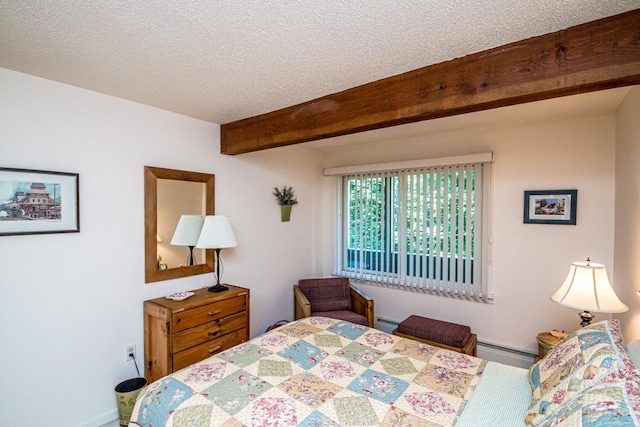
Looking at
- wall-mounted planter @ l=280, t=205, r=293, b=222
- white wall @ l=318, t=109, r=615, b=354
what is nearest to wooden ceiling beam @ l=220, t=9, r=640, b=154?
wall-mounted planter @ l=280, t=205, r=293, b=222

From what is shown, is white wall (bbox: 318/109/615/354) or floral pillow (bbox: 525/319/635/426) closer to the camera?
floral pillow (bbox: 525/319/635/426)

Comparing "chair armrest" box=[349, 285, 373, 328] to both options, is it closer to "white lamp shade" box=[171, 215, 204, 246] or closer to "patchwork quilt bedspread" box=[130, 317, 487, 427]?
"patchwork quilt bedspread" box=[130, 317, 487, 427]

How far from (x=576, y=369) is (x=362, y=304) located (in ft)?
7.52

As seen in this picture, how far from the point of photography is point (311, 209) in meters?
4.25

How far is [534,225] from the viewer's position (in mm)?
2959

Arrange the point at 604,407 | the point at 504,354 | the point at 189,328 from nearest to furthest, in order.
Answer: the point at 604,407 < the point at 189,328 < the point at 504,354

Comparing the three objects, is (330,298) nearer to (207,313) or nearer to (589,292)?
(207,313)

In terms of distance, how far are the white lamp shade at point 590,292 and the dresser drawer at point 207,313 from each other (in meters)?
2.48

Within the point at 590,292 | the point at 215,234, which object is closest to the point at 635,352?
the point at 590,292

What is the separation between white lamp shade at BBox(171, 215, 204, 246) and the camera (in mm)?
2693

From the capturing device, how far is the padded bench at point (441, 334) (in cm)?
273

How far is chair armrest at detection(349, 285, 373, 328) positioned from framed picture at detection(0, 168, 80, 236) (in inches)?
104

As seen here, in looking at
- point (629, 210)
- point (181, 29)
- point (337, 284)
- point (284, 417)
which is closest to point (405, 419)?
point (284, 417)

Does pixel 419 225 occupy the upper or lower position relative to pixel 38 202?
lower
